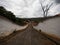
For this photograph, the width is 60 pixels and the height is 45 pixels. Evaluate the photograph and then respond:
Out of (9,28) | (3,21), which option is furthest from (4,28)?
(3,21)

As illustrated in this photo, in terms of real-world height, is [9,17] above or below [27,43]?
above

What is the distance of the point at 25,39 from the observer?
1241 millimetres

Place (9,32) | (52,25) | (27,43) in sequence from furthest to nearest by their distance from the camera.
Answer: (52,25), (9,32), (27,43)

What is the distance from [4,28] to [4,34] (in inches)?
6.2

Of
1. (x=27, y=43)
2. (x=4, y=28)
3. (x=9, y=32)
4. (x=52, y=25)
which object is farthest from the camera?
(x=52, y=25)

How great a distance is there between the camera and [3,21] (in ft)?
5.20

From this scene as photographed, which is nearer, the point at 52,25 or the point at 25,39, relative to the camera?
the point at 25,39

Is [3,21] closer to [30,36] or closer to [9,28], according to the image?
[9,28]

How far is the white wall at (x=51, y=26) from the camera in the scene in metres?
1.38

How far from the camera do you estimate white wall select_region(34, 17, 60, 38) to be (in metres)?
1.38

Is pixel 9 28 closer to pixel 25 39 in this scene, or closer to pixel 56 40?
pixel 25 39

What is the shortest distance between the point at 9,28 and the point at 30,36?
0.25 meters

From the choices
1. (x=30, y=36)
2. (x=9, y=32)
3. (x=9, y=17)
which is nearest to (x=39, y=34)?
(x=30, y=36)

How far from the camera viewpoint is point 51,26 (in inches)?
60.8
